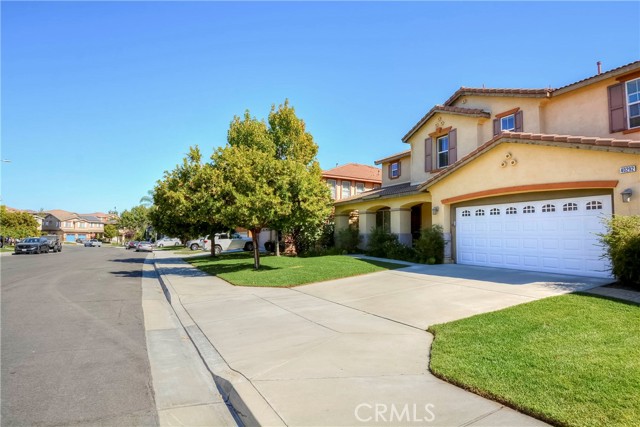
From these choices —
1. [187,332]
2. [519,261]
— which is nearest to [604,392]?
[187,332]

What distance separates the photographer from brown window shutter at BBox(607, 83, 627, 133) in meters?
11.9

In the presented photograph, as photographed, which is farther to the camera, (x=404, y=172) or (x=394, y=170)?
(x=394, y=170)

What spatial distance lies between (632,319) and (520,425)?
13.6 feet

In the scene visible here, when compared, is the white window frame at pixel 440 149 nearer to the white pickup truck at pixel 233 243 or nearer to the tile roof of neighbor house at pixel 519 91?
the tile roof of neighbor house at pixel 519 91

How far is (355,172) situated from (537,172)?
2190 centimetres

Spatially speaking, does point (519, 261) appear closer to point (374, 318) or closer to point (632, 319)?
point (632, 319)

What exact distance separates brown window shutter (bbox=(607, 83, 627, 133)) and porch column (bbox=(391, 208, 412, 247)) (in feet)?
31.4

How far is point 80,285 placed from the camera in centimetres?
1372

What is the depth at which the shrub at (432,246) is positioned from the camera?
15094 millimetres

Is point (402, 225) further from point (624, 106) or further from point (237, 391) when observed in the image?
point (237, 391)

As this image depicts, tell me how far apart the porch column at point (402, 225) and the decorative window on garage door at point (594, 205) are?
9.62m

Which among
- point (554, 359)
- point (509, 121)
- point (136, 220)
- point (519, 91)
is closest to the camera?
point (554, 359)

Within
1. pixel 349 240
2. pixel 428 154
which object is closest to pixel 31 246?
pixel 349 240
